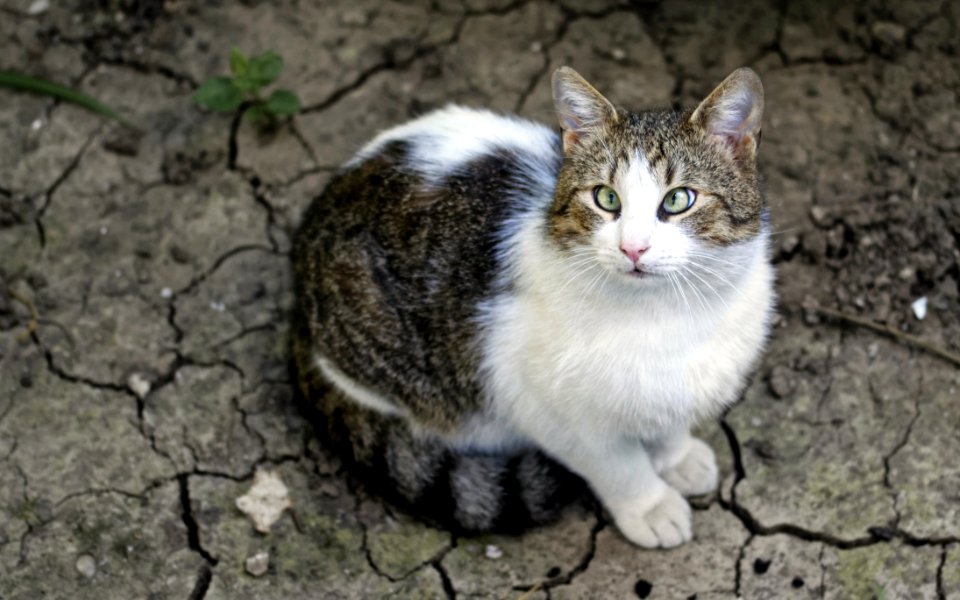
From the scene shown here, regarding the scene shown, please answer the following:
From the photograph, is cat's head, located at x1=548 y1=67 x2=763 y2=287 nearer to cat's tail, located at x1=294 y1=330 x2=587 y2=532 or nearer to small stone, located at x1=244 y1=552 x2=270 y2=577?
cat's tail, located at x1=294 y1=330 x2=587 y2=532

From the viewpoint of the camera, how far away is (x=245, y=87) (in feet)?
11.3

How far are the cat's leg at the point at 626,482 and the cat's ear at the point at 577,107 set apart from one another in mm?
711

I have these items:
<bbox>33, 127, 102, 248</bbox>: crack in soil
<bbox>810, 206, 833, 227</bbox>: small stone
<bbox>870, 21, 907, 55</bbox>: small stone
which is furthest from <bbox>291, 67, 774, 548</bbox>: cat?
Answer: <bbox>870, 21, 907, 55</bbox>: small stone

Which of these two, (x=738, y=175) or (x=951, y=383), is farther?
(x=951, y=383)

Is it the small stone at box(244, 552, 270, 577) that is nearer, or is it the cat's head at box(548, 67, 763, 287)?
the cat's head at box(548, 67, 763, 287)

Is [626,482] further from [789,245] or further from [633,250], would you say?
[789,245]

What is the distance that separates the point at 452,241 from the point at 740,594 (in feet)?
3.81

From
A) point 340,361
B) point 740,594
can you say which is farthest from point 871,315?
point 340,361

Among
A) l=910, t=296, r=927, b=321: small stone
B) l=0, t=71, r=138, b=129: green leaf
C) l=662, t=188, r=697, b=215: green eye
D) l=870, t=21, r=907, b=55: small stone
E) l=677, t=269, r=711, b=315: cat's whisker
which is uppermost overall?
l=662, t=188, r=697, b=215: green eye

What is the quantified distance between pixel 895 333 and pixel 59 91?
110 inches

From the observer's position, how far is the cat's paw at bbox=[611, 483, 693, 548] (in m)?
2.80

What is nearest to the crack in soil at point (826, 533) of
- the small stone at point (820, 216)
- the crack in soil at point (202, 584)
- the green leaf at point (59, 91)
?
the small stone at point (820, 216)

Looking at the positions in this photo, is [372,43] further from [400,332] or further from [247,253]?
[400,332]

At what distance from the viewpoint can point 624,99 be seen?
3.62m
